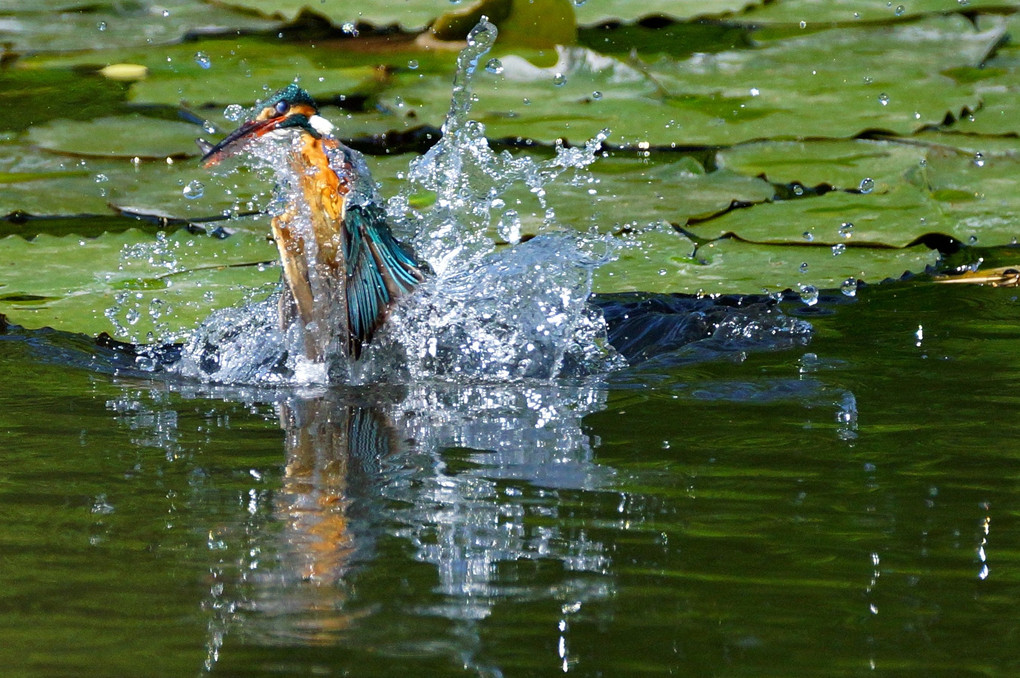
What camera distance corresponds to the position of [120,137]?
5.60 m

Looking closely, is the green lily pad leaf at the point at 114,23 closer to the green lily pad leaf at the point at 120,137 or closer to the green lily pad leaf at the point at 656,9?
the green lily pad leaf at the point at 120,137

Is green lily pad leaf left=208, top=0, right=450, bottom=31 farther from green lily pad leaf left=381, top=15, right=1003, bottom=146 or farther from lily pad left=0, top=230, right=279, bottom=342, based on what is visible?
lily pad left=0, top=230, right=279, bottom=342

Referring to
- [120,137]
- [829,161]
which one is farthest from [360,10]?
[829,161]

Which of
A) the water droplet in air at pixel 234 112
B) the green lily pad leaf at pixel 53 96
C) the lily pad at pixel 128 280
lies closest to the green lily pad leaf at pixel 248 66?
the green lily pad leaf at pixel 53 96

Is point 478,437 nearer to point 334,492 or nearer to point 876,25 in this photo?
point 334,492

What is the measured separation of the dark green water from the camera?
177 centimetres

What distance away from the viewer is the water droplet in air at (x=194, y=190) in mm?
4969

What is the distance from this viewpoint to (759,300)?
4129 millimetres

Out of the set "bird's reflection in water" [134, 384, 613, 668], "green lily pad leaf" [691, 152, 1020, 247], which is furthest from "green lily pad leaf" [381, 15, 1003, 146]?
"bird's reflection in water" [134, 384, 613, 668]

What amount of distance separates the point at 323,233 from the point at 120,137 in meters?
2.41

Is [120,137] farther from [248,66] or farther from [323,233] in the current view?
[323,233]

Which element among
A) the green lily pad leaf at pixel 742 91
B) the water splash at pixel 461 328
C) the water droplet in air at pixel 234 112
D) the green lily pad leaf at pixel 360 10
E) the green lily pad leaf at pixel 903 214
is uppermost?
the green lily pad leaf at pixel 360 10

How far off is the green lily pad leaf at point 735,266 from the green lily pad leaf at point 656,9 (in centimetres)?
185

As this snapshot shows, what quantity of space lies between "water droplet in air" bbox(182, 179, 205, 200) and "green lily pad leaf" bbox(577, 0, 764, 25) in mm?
2050
